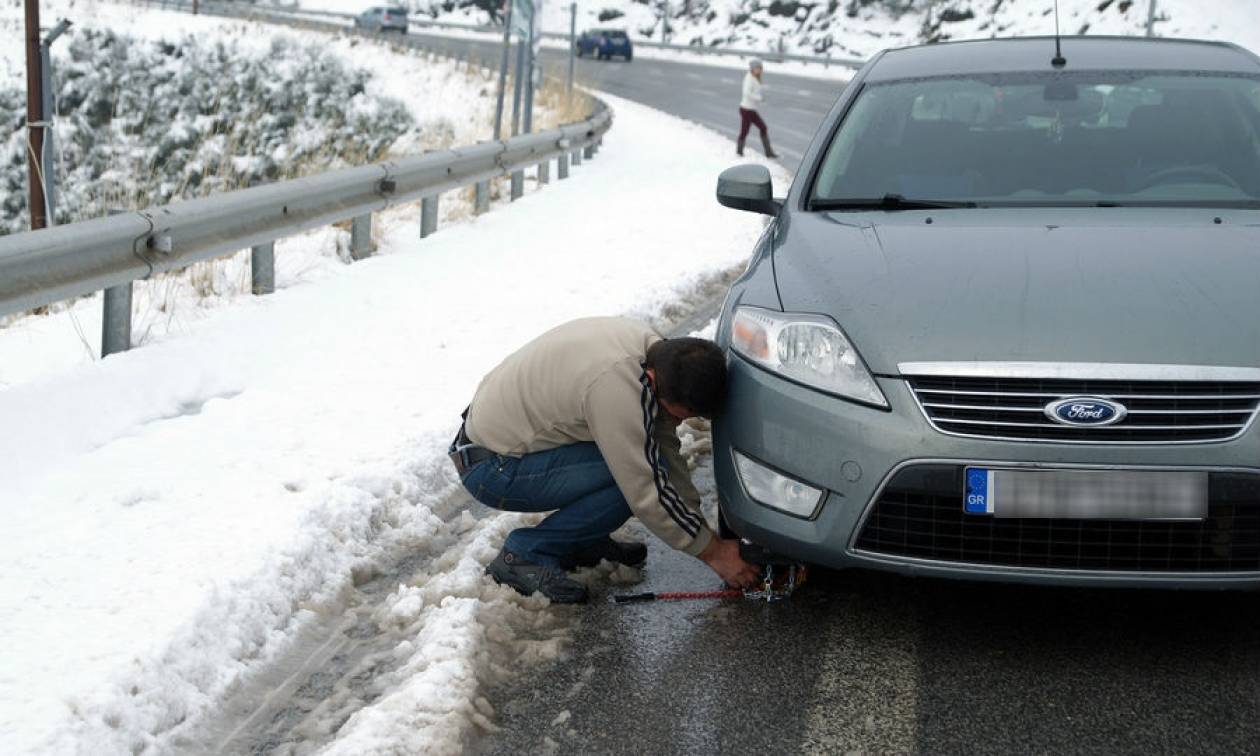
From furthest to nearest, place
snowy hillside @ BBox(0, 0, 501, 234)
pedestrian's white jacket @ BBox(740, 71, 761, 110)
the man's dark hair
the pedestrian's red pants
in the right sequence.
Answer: snowy hillside @ BBox(0, 0, 501, 234)
the pedestrian's red pants
pedestrian's white jacket @ BBox(740, 71, 761, 110)
the man's dark hair

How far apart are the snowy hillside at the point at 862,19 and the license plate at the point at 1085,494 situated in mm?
32684

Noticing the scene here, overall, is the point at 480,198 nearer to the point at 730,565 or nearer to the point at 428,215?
the point at 428,215

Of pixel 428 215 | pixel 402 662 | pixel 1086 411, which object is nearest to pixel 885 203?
pixel 1086 411

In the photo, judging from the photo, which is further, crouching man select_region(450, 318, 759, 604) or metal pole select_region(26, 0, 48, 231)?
metal pole select_region(26, 0, 48, 231)

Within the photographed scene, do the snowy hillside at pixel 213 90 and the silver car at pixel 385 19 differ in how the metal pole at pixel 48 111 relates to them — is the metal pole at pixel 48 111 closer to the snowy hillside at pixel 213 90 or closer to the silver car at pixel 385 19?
the snowy hillside at pixel 213 90

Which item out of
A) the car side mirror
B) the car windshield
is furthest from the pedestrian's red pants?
the car side mirror

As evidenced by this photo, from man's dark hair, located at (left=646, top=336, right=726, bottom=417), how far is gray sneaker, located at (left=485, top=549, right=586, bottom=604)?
61 cm

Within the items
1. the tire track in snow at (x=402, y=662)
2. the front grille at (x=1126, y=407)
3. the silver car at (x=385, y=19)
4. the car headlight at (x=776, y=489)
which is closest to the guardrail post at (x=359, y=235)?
the tire track in snow at (x=402, y=662)

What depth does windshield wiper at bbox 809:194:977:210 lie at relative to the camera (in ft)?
14.9

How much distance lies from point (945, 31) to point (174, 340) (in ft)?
159

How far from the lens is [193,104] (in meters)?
33.7

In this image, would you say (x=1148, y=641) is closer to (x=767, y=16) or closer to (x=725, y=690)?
(x=725, y=690)

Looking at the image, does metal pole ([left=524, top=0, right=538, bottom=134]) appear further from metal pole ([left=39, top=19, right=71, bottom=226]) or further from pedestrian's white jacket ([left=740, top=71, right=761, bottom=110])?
metal pole ([left=39, top=19, right=71, bottom=226])

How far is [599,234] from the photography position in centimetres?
1163
